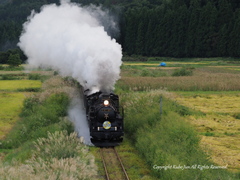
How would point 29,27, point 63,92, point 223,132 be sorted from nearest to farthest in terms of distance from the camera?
point 223,132 → point 63,92 → point 29,27

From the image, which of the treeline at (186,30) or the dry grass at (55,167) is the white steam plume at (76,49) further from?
the treeline at (186,30)

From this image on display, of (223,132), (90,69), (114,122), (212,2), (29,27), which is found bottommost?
(223,132)

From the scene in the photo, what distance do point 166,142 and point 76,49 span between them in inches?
441

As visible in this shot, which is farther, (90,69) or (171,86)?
(171,86)

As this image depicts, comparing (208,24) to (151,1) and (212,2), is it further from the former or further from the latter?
(151,1)

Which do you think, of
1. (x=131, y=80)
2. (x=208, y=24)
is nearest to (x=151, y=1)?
(x=208, y=24)

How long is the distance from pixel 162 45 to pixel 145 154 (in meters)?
88.5

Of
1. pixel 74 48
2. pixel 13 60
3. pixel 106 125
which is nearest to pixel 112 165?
pixel 106 125

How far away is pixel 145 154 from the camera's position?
1745 cm

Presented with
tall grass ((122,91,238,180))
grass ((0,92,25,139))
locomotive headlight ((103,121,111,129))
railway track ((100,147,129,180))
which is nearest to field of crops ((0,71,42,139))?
grass ((0,92,25,139))

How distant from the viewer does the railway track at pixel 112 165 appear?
51.1ft

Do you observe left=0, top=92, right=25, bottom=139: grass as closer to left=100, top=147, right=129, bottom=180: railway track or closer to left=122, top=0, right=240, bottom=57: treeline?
left=100, top=147, right=129, bottom=180: railway track

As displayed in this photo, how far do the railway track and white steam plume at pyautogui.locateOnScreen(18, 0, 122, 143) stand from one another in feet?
7.23

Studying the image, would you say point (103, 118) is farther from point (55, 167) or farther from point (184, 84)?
point (184, 84)
